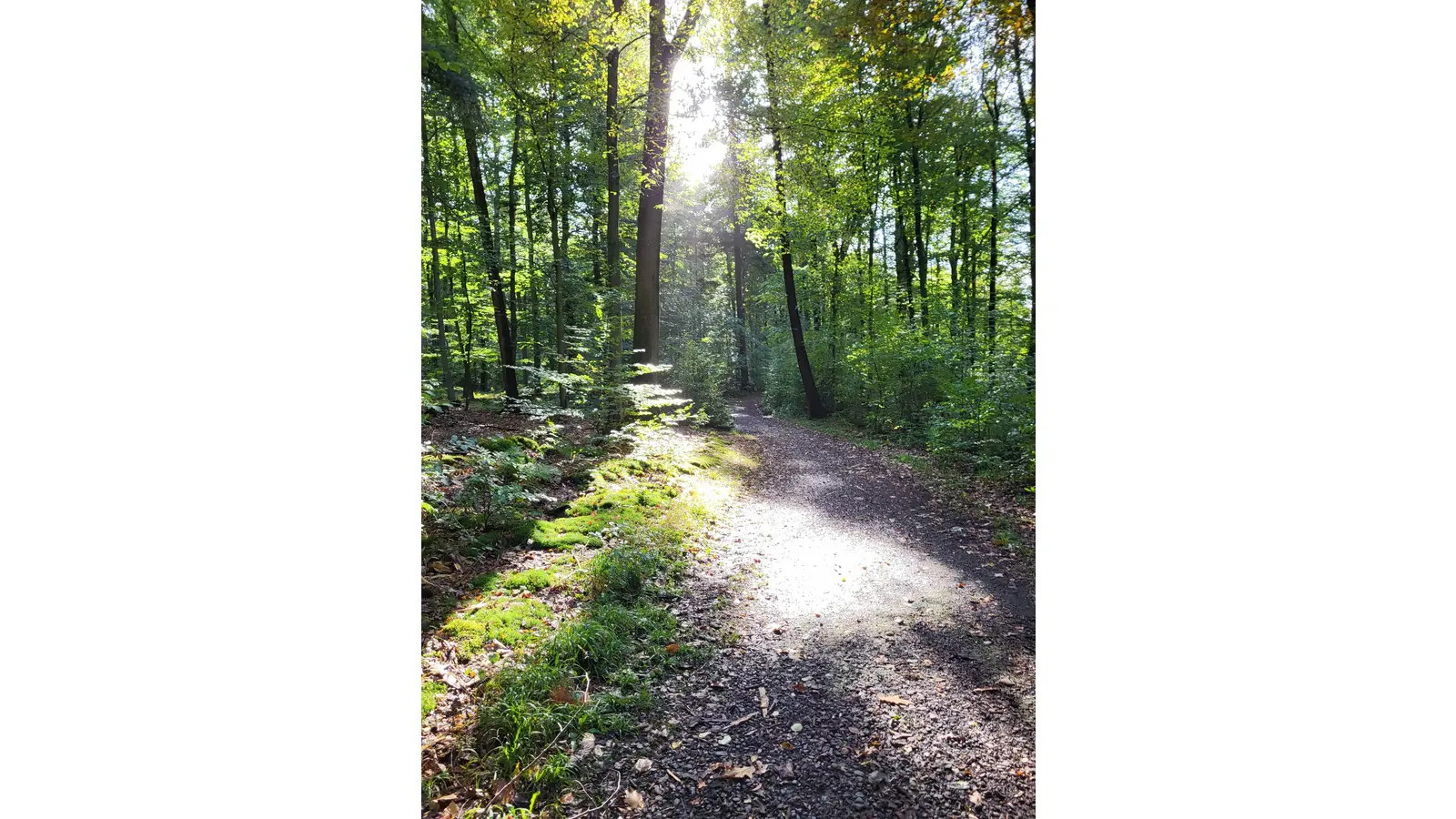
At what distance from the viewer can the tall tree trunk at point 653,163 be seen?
12.3 ft

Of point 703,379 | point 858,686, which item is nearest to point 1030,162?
point 858,686

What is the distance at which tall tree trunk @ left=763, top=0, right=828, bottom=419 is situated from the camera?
13.5 feet

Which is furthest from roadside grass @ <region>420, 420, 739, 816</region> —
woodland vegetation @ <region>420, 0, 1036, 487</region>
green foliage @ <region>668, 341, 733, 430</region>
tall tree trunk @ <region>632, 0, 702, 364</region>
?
green foliage @ <region>668, 341, 733, 430</region>

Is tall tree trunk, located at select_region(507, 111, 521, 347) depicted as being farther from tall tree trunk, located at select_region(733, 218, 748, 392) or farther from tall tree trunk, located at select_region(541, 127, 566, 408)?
tall tree trunk, located at select_region(733, 218, 748, 392)

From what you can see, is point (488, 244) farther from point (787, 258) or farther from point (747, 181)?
point (787, 258)

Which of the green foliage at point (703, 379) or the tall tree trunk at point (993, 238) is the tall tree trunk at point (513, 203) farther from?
the green foliage at point (703, 379)

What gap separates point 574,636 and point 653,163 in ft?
15.2

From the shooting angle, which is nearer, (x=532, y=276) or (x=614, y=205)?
(x=532, y=276)

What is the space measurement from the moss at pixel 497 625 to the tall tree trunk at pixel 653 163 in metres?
4.06

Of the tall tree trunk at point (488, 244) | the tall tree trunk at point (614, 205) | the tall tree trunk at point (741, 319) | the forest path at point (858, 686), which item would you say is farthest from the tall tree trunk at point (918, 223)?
the tall tree trunk at point (741, 319)

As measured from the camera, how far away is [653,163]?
475 cm
